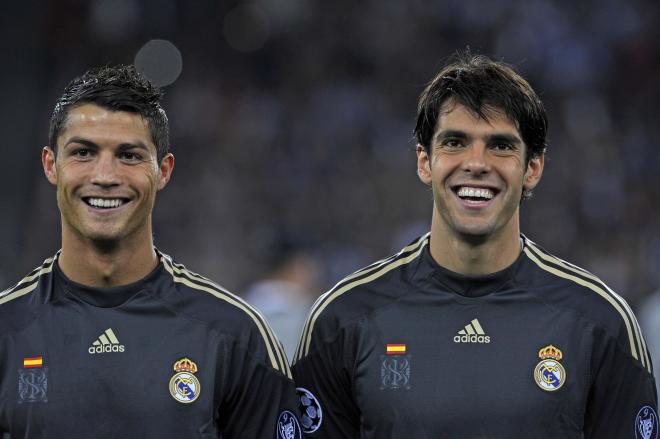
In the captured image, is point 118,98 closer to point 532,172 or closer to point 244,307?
point 244,307

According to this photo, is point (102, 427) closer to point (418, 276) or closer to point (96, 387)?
point (96, 387)

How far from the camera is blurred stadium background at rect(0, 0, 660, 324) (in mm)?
13094

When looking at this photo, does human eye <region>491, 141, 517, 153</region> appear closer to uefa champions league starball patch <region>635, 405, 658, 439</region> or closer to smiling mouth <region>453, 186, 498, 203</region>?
smiling mouth <region>453, 186, 498, 203</region>

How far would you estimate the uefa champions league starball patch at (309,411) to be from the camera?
170 inches

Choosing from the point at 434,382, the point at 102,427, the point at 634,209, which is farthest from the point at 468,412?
the point at 634,209

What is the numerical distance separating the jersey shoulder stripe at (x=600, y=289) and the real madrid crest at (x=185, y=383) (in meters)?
1.33

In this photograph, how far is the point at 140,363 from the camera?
4.11 m

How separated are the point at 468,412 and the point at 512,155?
93 cm

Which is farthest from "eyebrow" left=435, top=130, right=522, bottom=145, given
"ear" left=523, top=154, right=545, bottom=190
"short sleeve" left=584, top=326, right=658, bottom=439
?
"short sleeve" left=584, top=326, right=658, bottom=439

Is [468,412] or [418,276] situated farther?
[418,276]

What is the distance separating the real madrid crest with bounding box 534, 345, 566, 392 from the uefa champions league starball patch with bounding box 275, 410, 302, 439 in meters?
0.89

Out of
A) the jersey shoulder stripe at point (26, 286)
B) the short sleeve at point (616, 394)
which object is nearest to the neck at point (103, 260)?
Answer: the jersey shoulder stripe at point (26, 286)

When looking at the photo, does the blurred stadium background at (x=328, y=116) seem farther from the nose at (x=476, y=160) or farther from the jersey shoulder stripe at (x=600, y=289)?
the nose at (x=476, y=160)

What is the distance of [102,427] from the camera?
158 inches
